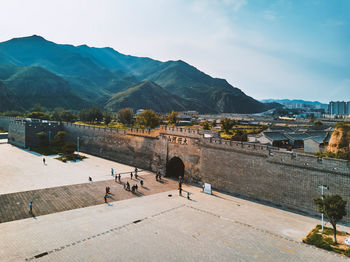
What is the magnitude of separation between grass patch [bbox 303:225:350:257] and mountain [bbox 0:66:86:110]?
136 m

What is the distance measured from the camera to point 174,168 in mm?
33344

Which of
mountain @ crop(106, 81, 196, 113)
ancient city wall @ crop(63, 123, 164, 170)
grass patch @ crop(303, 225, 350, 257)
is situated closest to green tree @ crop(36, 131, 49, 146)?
ancient city wall @ crop(63, 123, 164, 170)

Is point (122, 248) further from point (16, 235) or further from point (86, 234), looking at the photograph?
point (16, 235)

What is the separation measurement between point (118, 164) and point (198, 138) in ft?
52.2

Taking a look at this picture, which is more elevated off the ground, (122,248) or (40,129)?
(40,129)

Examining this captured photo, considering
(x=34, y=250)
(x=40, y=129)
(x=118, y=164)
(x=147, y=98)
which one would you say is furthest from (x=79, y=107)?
(x=34, y=250)

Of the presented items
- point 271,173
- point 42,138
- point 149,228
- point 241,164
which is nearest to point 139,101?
point 42,138

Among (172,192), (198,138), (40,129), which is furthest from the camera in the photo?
(40,129)

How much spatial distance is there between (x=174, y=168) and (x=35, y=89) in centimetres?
14914

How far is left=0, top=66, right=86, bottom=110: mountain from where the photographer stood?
443ft

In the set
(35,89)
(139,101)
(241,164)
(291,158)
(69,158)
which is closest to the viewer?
(291,158)

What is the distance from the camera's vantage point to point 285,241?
1584 centimetres

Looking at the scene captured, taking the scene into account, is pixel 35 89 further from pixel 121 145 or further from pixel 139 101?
pixel 121 145

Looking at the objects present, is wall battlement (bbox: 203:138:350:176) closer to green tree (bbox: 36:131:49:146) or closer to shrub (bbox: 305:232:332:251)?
shrub (bbox: 305:232:332:251)
